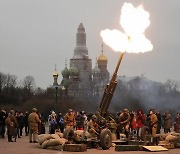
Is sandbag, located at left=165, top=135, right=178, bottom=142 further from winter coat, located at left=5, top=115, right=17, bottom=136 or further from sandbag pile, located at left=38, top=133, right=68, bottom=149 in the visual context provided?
winter coat, located at left=5, top=115, right=17, bottom=136

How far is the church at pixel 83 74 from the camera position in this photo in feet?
334

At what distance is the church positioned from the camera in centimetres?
10194

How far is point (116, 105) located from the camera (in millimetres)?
68188

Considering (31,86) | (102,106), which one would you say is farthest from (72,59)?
(102,106)

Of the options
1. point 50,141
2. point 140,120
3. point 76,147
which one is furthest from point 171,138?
point 50,141

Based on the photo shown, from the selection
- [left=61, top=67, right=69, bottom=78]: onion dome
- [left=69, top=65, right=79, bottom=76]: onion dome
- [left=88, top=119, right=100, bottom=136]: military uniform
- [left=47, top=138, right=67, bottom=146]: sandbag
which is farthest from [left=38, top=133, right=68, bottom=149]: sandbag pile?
[left=61, top=67, right=69, bottom=78]: onion dome

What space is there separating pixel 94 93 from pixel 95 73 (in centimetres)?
1651

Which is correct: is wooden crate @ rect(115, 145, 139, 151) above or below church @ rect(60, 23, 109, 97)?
below

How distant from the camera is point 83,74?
118 metres

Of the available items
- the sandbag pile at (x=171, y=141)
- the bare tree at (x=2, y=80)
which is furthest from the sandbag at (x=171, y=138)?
the bare tree at (x=2, y=80)

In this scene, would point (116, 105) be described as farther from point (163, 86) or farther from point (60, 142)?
point (60, 142)

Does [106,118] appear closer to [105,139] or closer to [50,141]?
[105,139]

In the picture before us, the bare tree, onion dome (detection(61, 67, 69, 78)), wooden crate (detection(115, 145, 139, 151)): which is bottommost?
wooden crate (detection(115, 145, 139, 151))

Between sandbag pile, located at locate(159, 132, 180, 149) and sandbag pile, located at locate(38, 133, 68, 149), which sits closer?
sandbag pile, located at locate(38, 133, 68, 149)
